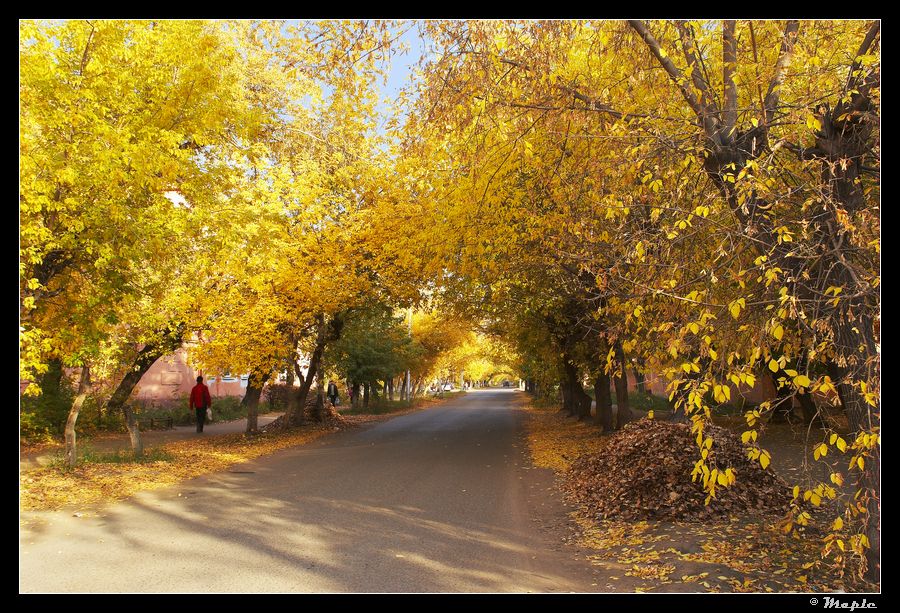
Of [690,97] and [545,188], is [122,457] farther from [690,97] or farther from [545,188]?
[690,97]

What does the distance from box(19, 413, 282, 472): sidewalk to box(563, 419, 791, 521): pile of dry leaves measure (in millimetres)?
10248

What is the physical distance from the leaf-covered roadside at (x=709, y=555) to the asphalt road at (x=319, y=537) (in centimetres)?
41

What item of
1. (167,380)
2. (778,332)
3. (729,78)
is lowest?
(167,380)

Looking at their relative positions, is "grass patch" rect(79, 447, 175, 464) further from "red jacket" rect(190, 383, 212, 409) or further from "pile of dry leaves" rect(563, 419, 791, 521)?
"pile of dry leaves" rect(563, 419, 791, 521)

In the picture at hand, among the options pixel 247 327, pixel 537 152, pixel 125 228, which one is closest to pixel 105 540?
pixel 125 228

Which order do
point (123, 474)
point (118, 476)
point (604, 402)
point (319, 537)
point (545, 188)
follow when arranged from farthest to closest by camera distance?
point (604, 402) → point (123, 474) → point (118, 476) → point (545, 188) → point (319, 537)

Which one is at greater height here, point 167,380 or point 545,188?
point 545,188

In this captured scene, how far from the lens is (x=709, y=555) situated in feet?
18.7

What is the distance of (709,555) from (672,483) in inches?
74.7

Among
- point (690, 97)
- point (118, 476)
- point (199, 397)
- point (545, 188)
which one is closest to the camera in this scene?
point (690, 97)

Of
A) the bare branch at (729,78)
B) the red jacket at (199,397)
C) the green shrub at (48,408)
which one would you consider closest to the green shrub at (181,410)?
the red jacket at (199,397)

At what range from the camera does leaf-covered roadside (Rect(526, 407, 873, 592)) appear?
495 cm

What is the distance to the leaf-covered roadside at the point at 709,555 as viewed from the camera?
16.3ft

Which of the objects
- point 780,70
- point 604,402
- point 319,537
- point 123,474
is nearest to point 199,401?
point 123,474
